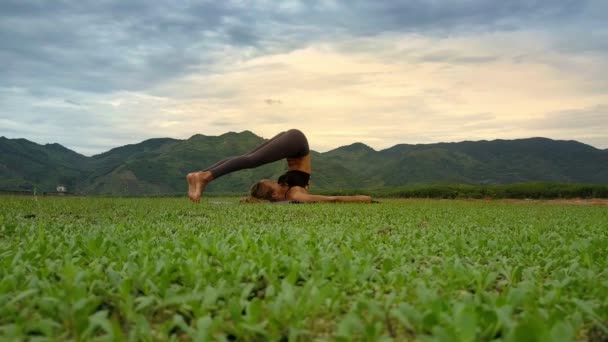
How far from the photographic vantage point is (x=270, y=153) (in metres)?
9.55

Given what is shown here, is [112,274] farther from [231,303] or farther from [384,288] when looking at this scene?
[384,288]

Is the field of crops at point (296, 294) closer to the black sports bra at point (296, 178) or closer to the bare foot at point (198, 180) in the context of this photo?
the bare foot at point (198, 180)

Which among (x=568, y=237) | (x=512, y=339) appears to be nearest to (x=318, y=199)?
(x=568, y=237)

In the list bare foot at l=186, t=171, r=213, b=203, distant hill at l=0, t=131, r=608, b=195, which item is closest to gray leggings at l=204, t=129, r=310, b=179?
bare foot at l=186, t=171, r=213, b=203

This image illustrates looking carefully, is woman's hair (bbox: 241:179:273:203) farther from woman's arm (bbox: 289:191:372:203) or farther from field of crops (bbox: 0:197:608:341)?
field of crops (bbox: 0:197:608:341)

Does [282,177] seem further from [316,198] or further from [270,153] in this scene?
[270,153]

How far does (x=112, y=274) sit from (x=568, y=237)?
3611 mm

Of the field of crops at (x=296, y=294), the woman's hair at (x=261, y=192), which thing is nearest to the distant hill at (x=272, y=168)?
the woman's hair at (x=261, y=192)

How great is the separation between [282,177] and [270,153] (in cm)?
166

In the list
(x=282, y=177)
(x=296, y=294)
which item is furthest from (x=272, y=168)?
(x=296, y=294)

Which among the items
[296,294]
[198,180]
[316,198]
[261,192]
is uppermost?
[198,180]

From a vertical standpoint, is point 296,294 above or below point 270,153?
below

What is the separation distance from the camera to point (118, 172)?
122438 millimetres

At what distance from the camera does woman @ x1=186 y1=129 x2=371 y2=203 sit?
8.65 metres
